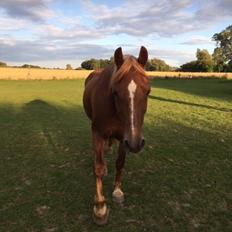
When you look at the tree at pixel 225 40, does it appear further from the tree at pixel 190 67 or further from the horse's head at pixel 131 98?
the horse's head at pixel 131 98

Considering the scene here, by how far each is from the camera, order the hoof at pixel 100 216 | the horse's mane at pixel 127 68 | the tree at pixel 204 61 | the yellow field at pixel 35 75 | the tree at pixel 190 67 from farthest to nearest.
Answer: the tree at pixel 190 67 → the tree at pixel 204 61 → the yellow field at pixel 35 75 → the hoof at pixel 100 216 → the horse's mane at pixel 127 68

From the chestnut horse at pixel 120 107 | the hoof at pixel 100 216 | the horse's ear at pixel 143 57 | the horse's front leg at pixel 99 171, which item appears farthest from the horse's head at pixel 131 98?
the hoof at pixel 100 216

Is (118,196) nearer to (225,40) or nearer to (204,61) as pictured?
(225,40)

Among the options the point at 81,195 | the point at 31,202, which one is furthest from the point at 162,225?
the point at 31,202

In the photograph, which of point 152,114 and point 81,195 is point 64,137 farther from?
point 152,114

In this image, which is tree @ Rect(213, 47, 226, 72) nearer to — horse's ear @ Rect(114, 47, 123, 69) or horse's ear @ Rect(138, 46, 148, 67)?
horse's ear @ Rect(138, 46, 148, 67)

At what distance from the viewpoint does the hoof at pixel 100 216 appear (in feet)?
14.5

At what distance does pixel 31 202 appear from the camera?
5.12 metres

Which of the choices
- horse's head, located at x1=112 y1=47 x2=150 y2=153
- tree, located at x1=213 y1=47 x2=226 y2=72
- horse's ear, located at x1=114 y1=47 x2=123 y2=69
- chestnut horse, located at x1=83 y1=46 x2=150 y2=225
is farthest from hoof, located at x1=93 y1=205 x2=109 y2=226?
tree, located at x1=213 y1=47 x2=226 y2=72

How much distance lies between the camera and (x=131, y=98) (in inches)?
143

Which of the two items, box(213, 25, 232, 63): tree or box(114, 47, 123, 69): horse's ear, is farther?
box(213, 25, 232, 63): tree

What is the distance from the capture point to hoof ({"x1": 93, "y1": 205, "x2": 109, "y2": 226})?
443 cm

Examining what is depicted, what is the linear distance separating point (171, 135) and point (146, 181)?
3924 mm

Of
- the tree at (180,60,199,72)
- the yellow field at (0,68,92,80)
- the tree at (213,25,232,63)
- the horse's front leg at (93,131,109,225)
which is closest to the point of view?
the horse's front leg at (93,131,109,225)
